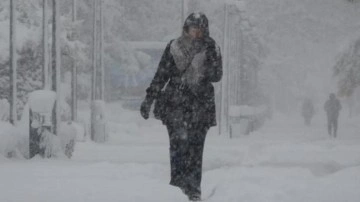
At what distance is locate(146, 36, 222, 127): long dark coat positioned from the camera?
7.38 meters

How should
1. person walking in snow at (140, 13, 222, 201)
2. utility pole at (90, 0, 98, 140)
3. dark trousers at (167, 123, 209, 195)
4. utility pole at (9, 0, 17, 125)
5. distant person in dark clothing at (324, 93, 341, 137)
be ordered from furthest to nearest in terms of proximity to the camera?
distant person in dark clothing at (324, 93, 341, 137) < utility pole at (90, 0, 98, 140) < utility pole at (9, 0, 17, 125) < dark trousers at (167, 123, 209, 195) < person walking in snow at (140, 13, 222, 201)

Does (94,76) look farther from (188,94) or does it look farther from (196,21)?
(196,21)

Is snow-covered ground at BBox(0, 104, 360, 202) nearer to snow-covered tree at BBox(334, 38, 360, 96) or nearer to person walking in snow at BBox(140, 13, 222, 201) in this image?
person walking in snow at BBox(140, 13, 222, 201)

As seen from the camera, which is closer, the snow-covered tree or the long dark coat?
the long dark coat

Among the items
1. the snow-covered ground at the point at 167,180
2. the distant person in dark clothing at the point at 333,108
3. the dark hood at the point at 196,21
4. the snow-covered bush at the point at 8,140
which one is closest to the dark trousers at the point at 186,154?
the snow-covered ground at the point at 167,180

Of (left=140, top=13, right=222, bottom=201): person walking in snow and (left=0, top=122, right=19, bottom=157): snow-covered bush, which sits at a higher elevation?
(left=140, top=13, right=222, bottom=201): person walking in snow

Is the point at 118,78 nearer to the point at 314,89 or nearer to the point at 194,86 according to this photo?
the point at 194,86

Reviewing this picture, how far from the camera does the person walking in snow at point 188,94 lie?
7.34 m

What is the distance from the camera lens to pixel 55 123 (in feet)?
53.7

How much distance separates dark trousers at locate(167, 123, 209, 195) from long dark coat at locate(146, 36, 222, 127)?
0.08 metres

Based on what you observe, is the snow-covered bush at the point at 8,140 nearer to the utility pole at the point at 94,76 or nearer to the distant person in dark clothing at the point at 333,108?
the utility pole at the point at 94,76

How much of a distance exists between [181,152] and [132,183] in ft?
3.03

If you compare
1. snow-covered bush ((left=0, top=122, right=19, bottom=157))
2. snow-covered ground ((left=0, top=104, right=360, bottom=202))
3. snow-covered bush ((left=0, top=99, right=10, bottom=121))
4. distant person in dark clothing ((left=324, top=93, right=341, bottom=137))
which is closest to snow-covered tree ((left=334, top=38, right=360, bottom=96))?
distant person in dark clothing ((left=324, top=93, right=341, bottom=137))

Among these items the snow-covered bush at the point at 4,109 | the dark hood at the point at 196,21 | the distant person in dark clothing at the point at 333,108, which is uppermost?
the dark hood at the point at 196,21
